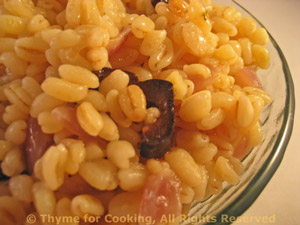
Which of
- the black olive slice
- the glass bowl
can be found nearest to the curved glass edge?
the glass bowl

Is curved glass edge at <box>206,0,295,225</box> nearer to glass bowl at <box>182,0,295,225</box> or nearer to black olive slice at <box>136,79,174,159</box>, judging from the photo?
glass bowl at <box>182,0,295,225</box>

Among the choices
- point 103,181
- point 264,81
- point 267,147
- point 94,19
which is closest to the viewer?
point 103,181

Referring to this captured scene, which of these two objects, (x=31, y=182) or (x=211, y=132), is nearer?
(x=31, y=182)

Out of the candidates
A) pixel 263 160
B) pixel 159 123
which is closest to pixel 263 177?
pixel 263 160

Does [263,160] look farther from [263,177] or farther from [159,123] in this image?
[159,123]

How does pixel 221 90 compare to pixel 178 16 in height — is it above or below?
below

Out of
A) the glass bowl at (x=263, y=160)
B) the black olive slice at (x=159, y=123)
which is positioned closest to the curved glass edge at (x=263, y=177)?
the glass bowl at (x=263, y=160)

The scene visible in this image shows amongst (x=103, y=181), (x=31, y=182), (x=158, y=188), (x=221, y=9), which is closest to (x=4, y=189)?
(x=31, y=182)

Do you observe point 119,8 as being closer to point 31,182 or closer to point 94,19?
point 94,19
